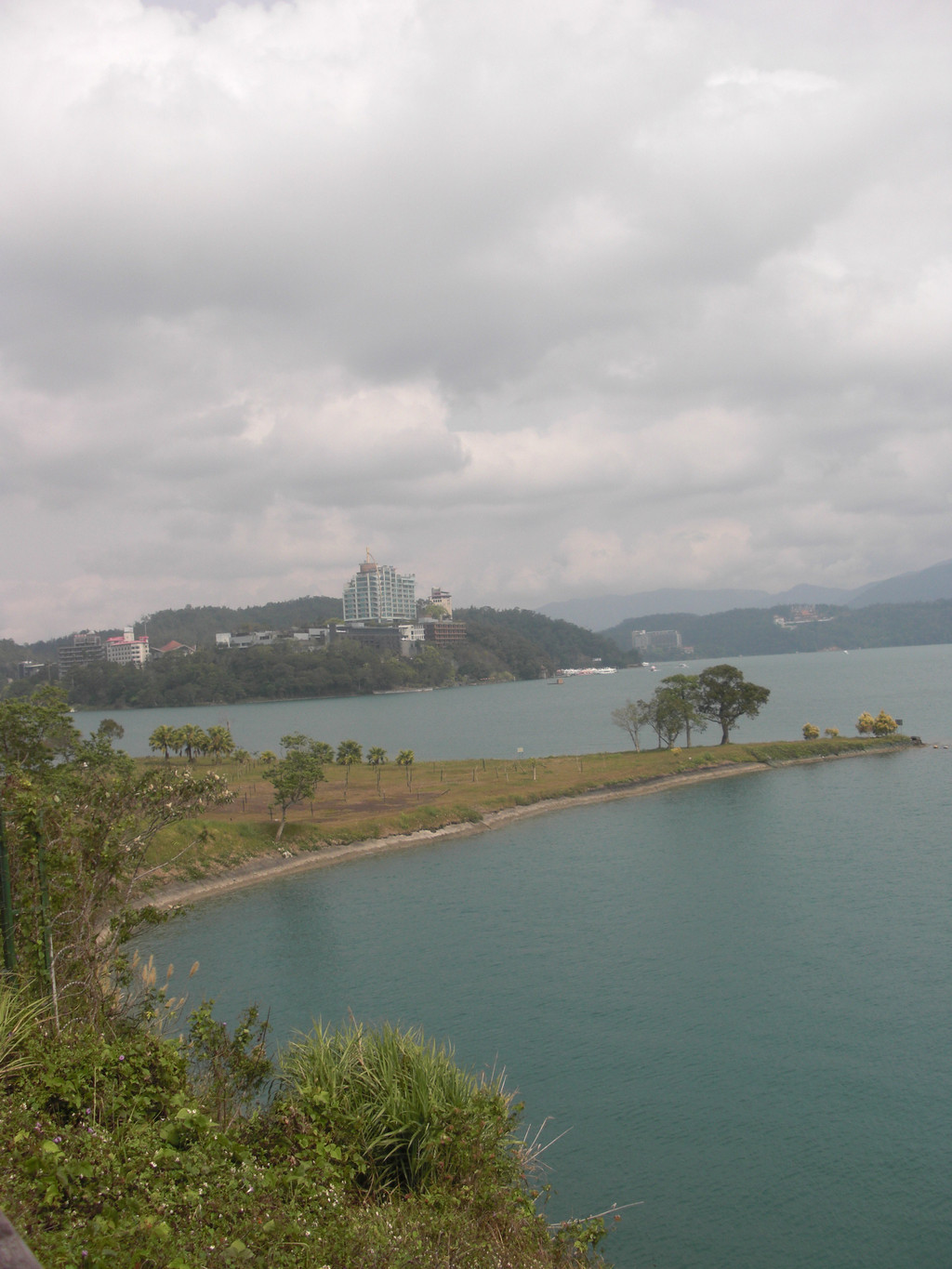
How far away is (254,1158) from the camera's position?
7215 millimetres

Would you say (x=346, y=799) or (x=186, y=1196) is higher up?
(x=186, y=1196)

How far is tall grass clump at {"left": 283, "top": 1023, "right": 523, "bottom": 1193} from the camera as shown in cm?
840

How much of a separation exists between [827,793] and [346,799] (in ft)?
103

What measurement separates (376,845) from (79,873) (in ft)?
118

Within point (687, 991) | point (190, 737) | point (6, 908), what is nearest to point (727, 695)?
point (190, 737)

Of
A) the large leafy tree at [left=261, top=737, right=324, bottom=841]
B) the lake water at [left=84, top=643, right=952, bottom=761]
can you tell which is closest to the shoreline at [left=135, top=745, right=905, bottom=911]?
the large leafy tree at [left=261, top=737, right=324, bottom=841]

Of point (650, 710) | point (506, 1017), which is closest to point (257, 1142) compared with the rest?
point (506, 1017)

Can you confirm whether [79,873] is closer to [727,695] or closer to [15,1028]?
[15,1028]

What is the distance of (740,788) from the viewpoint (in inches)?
2309

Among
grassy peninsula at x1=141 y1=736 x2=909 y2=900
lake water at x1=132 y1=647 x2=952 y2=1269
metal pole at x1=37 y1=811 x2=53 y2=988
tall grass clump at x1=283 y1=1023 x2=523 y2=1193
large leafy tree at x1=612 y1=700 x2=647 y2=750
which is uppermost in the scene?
metal pole at x1=37 y1=811 x2=53 y2=988

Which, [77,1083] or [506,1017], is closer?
[77,1083]

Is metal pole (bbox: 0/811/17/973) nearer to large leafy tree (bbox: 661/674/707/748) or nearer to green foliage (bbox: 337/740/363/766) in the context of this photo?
green foliage (bbox: 337/740/363/766)

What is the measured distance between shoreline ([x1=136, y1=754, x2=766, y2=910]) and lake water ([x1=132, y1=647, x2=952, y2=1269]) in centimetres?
144

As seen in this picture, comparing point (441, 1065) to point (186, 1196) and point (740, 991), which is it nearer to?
point (186, 1196)
